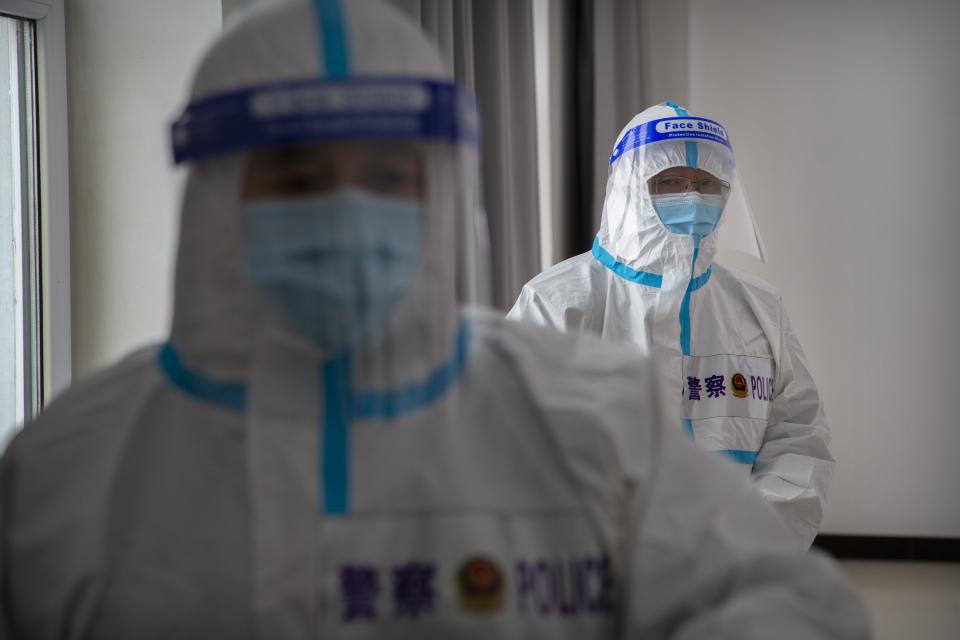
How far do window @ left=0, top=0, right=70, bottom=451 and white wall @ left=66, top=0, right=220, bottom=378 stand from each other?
0.04 metres

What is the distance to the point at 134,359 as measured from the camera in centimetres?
105

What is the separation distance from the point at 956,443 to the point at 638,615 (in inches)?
153

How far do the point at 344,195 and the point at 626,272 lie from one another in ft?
5.29

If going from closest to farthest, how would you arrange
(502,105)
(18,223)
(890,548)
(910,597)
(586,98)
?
(18,223) < (502,105) < (910,597) < (586,98) < (890,548)

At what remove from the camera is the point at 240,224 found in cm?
94

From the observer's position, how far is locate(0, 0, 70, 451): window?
2.00 m

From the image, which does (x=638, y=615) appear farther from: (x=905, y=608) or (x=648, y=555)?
(x=905, y=608)

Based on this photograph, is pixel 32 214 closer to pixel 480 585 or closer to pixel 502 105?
pixel 502 105

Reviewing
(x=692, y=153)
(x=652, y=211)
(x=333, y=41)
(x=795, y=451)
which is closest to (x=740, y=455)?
(x=795, y=451)

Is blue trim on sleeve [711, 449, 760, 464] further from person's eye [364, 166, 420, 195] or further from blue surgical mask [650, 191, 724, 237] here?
person's eye [364, 166, 420, 195]

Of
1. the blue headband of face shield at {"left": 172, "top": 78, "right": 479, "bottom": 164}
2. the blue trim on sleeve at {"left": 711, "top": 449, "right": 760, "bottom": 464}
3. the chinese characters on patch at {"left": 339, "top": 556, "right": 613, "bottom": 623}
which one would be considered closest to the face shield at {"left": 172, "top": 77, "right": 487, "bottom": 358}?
the blue headband of face shield at {"left": 172, "top": 78, "right": 479, "bottom": 164}

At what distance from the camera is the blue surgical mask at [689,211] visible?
2.38 m

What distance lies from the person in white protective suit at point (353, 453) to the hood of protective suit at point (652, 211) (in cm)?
146

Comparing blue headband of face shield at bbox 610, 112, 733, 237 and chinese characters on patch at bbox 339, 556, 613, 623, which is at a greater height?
blue headband of face shield at bbox 610, 112, 733, 237
